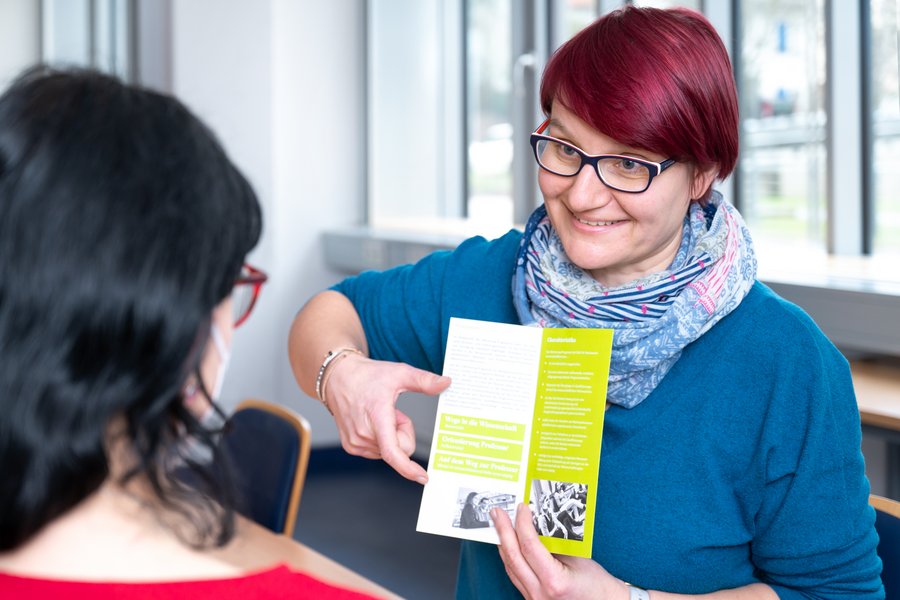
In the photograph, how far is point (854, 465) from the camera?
1375 mm

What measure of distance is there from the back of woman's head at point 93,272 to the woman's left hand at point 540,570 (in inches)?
22.1

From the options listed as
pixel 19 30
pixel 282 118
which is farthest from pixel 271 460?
pixel 19 30

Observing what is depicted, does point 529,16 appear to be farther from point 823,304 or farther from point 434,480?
point 434,480

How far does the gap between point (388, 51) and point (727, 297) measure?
14.3ft

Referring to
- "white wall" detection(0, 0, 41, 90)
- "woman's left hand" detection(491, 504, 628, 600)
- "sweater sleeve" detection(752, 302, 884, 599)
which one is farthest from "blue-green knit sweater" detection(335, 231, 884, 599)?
"white wall" detection(0, 0, 41, 90)

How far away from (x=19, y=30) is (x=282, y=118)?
14.2ft

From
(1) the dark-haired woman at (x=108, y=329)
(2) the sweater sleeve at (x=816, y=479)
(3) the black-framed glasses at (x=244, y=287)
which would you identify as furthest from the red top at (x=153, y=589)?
(2) the sweater sleeve at (x=816, y=479)

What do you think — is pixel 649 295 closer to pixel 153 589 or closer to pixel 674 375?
pixel 674 375

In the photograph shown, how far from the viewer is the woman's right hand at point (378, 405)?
141 centimetres

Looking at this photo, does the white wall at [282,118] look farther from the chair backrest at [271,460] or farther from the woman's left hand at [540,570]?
the woman's left hand at [540,570]

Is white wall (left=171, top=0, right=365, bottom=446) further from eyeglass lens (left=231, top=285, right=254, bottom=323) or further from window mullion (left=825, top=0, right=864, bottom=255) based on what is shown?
eyeglass lens (left=231, top=285, right=254, bottom=323)

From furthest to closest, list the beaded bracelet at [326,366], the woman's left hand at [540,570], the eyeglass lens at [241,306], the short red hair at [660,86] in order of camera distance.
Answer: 1. the beaded bracelet at [326,366]
2. the short red hair at [660,86]
3. the woman's left hand at [540,570]
4. the eyeglass lens at [241,306]

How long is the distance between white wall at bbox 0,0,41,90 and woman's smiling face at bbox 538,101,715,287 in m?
7.79

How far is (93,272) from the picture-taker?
0.79m
